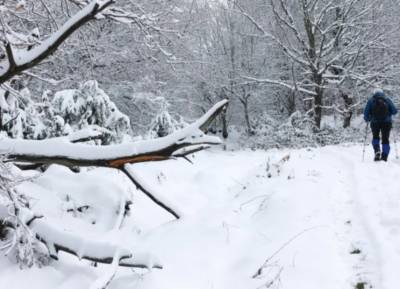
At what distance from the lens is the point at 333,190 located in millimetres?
6637

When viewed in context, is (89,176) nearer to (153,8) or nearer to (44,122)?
(44,122)

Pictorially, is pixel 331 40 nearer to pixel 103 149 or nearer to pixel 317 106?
pixel 317 106

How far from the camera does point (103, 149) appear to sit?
327 cm

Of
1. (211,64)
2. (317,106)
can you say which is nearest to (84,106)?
(211,64)

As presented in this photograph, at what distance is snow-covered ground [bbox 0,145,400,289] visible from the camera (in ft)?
11.7

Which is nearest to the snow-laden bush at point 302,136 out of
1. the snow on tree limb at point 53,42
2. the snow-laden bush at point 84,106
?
the snow-laden bush at point 84,106

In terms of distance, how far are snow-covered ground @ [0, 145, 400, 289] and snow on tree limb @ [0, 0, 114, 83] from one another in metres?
1.66

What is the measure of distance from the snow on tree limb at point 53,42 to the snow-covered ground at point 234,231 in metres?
1.66

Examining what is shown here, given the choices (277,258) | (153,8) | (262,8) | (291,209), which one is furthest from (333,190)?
(262,8)

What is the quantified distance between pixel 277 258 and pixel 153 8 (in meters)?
9.06

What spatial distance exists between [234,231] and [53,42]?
9.51 ft

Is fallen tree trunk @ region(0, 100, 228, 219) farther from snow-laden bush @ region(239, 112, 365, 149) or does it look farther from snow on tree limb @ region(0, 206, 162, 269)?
snow-laden bush @ region(239, 112, 365, 149)

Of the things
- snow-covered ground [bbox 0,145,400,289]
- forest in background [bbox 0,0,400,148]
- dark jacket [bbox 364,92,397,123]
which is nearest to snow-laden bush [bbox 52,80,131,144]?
forest in background [bbox 0,0,400,148]

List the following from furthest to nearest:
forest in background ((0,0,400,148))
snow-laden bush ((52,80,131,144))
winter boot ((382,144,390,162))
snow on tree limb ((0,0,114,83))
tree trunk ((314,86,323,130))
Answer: tree trunk ((314,86,323,130)), winter boot ((382,144,390,162)), snow-laden bush ((52,80,131,144)), forest in background ((0,0,400,148)), snow on tree limb ((0,0,114,83))
